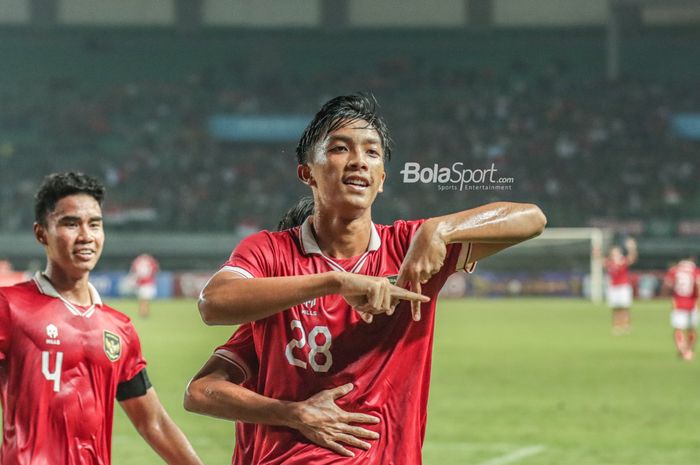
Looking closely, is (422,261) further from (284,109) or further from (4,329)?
(284,109)

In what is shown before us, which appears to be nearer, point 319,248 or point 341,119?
point 341,119

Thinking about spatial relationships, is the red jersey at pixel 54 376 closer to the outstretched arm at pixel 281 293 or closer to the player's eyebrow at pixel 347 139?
the outstretched arm at pixel 281 293

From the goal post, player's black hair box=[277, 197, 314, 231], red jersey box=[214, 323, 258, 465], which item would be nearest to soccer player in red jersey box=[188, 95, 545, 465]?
red jersey box=[214, 323, 258, 465]

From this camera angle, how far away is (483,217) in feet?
9.75

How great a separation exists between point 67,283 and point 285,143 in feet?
123

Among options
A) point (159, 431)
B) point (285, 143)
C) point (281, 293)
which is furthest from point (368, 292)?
point (285, 143)

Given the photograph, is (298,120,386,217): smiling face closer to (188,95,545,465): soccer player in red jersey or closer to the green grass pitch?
(188,95,545,465): soccer player in red jersey

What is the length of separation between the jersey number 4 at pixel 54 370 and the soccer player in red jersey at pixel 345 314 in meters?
1.06

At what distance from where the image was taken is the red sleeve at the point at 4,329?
4.06 metres

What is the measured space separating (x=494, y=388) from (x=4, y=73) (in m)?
42.3

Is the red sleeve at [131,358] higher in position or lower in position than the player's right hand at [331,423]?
higher

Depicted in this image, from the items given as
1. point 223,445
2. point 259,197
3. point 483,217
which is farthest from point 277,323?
point 259,197

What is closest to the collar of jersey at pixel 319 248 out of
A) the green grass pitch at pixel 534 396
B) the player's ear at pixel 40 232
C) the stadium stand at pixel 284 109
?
the player's ear at pixel 40 232

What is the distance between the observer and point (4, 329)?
4066 millimetres
